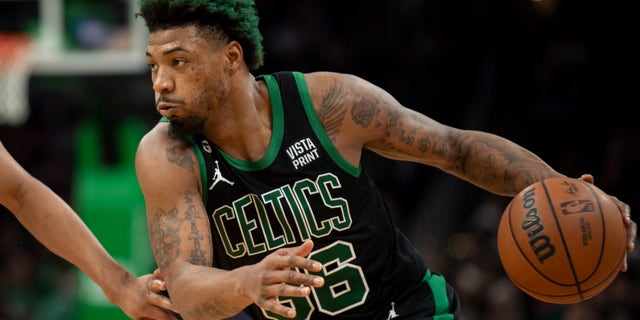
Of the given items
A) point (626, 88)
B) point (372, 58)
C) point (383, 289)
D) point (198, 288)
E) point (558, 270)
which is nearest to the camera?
point (198, 288)

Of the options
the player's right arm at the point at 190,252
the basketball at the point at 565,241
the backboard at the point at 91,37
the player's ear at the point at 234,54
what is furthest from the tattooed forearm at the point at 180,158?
the backboard at the point at 91,37

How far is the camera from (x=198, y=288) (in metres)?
3.29

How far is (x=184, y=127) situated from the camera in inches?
146

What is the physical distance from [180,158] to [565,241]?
1.52 metres

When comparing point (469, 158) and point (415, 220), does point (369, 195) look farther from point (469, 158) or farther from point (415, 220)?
point (415, 220)

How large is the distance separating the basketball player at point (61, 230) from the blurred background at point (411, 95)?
185 inches

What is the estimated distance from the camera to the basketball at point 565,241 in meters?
3.57

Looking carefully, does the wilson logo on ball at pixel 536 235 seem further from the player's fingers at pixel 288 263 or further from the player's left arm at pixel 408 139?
the player's fingers at pixel 288 263

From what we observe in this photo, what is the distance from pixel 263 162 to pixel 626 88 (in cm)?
643

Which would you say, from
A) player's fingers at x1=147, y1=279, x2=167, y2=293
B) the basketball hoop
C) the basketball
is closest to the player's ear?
player's fingers at x1=147, y1=279, x2=167, y2=293

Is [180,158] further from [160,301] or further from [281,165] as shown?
[160,301]

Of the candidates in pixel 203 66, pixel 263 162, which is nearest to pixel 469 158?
pixel 263 162

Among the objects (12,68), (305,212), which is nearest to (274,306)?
(305,212)

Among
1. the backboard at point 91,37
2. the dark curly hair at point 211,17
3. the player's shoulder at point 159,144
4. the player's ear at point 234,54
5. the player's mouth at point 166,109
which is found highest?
the backboard at point 91,37
